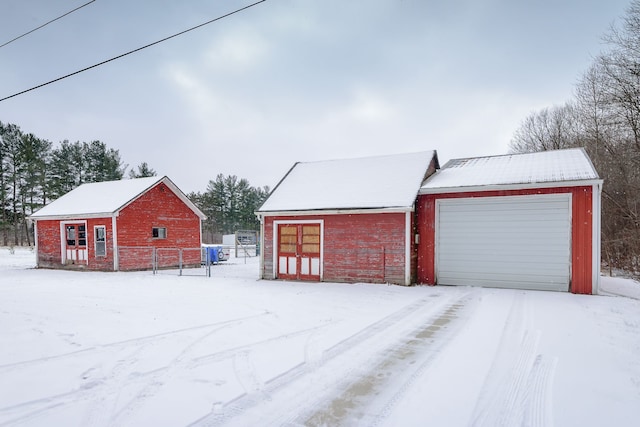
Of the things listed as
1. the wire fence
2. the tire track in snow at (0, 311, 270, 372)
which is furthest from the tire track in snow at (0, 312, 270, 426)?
the wire fence

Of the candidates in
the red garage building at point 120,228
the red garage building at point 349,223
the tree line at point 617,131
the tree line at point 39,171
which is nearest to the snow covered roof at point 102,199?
the red garage building at point 120,228

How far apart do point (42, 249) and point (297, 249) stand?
51.7 ft

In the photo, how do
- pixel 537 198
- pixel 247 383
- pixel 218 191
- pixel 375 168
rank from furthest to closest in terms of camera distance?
pixel 218 191
pixel 375 168
pixel 537 198
pixel 247 383

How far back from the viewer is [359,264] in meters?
11.8

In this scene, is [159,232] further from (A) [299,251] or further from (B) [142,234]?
(A) [299,251]

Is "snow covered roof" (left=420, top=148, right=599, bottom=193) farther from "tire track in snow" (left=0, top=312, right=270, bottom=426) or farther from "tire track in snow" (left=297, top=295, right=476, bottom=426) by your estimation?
"tire track in snow" (left=0, top=312, right=270, bottom=426)

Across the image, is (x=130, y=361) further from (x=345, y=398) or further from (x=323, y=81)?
(x=323, y=81)

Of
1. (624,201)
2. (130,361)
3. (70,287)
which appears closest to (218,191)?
(70,287)

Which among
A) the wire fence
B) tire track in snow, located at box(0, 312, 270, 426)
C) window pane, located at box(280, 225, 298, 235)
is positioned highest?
window pane, located at box(280, 225, 298, 235)

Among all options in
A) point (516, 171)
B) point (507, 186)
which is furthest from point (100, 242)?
point (516, 171)

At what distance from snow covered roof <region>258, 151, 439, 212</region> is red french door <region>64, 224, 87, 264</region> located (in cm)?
1093

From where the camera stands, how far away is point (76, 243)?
18469 millimetres

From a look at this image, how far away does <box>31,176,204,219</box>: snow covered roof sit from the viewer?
1747 centimetres

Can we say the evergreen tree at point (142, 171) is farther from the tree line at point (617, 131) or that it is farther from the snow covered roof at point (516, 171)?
the tree line at point (617, 131)
